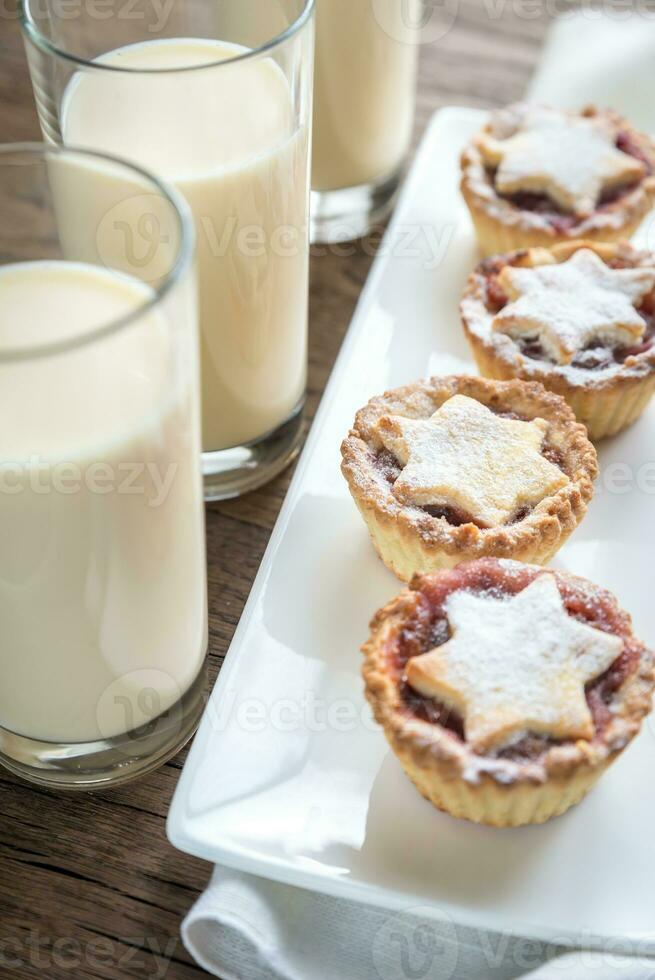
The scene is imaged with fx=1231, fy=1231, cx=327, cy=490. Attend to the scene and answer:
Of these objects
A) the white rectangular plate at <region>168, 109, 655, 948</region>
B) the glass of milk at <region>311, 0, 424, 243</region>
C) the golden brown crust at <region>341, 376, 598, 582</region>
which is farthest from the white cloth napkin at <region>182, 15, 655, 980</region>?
the glass of milk at <region>311, 0, 424, 243</region>

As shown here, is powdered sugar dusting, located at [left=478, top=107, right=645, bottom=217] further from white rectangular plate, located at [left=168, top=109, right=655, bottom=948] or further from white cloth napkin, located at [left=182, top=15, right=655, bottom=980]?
white cloth napkin, located at [left=182, top=15, right=655, bottom=980]

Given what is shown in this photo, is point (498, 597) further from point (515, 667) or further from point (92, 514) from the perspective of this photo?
point (92, 514)

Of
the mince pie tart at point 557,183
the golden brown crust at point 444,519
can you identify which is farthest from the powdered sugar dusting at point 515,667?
the mince pie tart at point 557,183

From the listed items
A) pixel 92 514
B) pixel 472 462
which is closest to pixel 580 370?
pixel 472 462

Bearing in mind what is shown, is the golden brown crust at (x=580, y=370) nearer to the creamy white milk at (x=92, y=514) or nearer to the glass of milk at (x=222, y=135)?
the glass of milk at (x=222, y=135)

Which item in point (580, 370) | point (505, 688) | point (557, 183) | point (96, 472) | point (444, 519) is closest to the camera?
point (96, 472)
